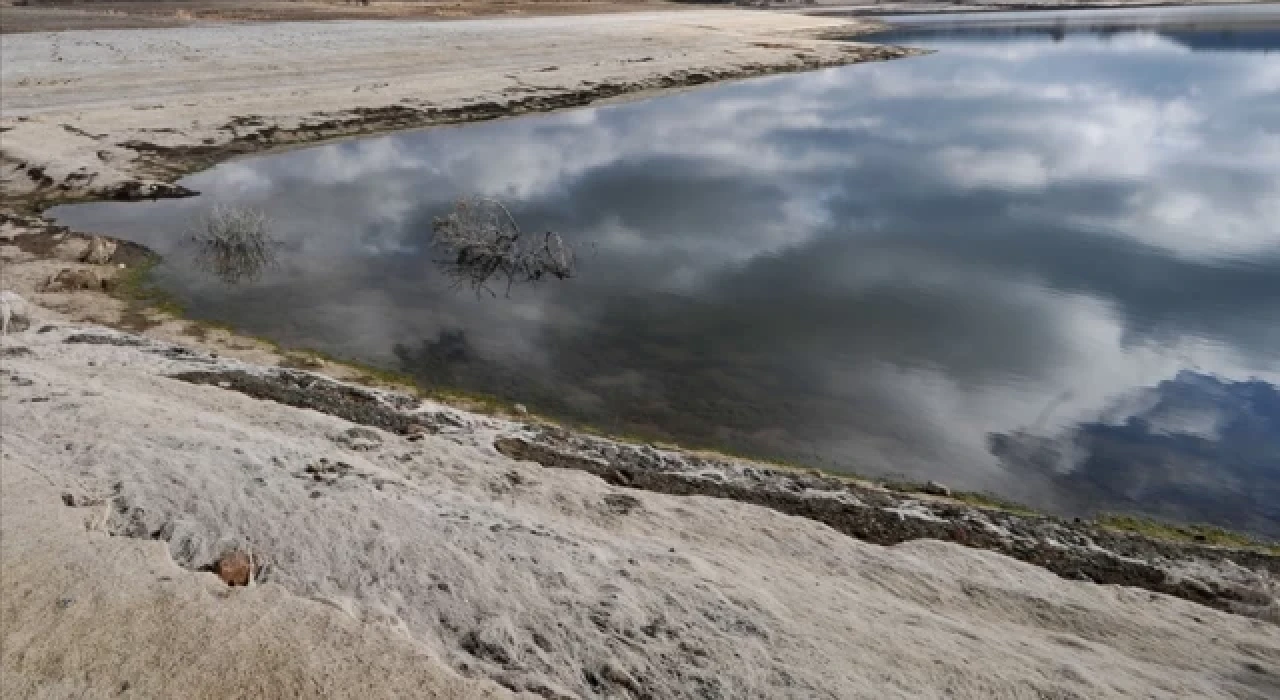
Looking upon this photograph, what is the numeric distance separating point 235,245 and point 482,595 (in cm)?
1373

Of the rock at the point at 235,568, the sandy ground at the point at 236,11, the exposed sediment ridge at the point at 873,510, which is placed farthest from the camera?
the sandy ground at the point at 236,11

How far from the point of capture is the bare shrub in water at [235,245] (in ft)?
57.0

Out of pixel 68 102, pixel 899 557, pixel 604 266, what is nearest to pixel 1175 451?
pixel 899 557

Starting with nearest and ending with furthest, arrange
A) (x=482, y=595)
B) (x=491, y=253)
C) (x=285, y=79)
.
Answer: (x=482, y=595) < (x=491, y=253) < (x=285, y=79)

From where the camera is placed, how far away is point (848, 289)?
16469mm

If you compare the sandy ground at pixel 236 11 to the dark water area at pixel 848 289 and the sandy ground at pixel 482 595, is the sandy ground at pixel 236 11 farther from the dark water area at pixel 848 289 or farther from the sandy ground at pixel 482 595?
the sandy ground at pixel 482 595

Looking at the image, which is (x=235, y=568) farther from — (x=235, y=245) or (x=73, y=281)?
(x=235, y=245)

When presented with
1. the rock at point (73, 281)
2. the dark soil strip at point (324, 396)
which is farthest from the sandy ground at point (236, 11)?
the dark soil strip at point (324, 396)

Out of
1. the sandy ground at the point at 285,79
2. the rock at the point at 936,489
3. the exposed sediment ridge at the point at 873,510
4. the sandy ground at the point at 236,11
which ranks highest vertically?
the sandy ground at the point at 236,11

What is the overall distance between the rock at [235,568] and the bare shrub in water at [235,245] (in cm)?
1137

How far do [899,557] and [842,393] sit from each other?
4.71 metres

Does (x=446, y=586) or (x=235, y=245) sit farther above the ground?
(x=446, y=586)

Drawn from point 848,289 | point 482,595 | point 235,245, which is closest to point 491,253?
point 235,245

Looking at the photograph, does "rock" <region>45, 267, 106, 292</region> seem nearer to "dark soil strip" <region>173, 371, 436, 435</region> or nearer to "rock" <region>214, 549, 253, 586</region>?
"dark soil strip" <region>173, 371, 436, 435</region>
